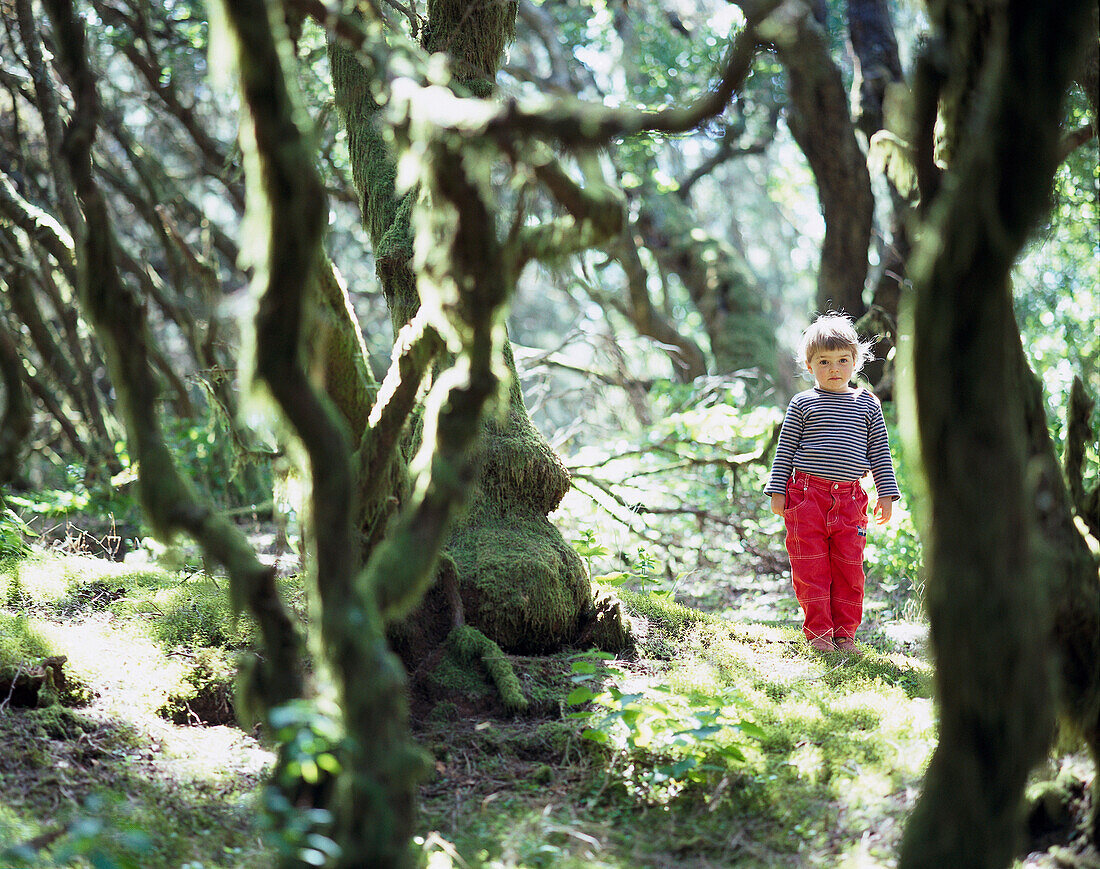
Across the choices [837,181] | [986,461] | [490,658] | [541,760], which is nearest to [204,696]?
[490,658]

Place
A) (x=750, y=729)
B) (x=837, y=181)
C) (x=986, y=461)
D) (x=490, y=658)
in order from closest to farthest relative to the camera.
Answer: (x=986, y=461) < (x=750, y=729) < (x=490, y=658) < (x=837, y=181)

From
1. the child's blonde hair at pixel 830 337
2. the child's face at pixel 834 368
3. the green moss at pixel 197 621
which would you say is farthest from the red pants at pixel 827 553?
the green moss at pixel 197 621

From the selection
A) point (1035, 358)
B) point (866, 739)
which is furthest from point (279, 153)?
point (1035, 358)

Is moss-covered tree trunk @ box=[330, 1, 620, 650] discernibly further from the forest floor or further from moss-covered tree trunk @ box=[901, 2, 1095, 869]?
moss-covered tree trunk @ box=[901, 2, 1095, 869]

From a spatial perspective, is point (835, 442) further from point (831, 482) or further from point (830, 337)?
point (830, 337)

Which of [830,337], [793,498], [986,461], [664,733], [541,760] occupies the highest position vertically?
[830,337]

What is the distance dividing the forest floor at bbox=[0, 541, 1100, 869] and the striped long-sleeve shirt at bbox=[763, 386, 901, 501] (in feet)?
3.55

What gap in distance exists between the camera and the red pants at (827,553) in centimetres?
488

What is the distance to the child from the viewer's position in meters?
4.89

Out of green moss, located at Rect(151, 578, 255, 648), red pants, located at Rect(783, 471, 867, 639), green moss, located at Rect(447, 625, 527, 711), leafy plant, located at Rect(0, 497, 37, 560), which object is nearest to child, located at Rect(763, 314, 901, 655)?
red pants, located at Rect(783, 471, 867, 639)

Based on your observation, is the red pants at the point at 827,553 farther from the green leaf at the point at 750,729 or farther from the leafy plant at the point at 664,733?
the green leaf at the point at 750,729

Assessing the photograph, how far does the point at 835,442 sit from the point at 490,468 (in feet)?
6.37

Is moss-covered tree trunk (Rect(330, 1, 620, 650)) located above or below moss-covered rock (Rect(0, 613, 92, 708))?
above

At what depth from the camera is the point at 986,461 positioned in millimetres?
1797
